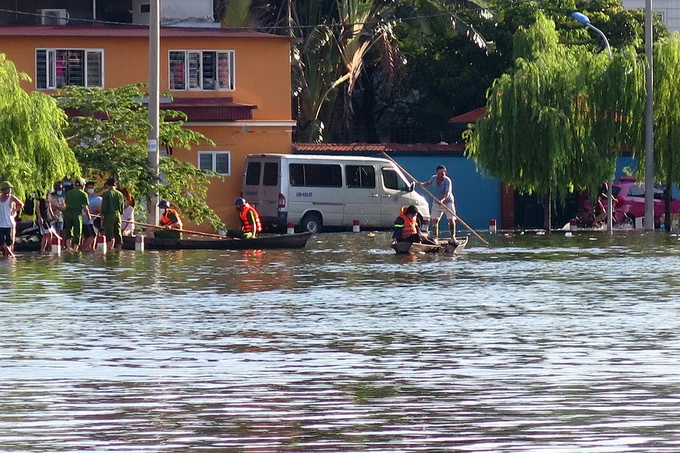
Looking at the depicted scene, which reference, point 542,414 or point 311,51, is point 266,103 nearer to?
point 311,51

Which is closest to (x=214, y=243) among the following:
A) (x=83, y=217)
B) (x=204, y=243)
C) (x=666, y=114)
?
(x=204, y=243)

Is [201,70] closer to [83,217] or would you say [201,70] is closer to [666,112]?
[666,112]

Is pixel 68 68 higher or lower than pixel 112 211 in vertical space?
higher

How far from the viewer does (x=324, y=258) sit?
105 feet

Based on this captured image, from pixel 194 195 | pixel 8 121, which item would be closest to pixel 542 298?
pixel 8 121

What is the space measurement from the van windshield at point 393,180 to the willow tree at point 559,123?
8.44 ft

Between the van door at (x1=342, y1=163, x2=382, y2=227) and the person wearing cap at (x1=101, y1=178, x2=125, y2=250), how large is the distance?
40.0 ft

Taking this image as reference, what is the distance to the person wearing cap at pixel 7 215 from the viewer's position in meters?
30.8

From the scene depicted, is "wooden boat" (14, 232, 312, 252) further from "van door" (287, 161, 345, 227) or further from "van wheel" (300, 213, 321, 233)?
"van wheel" (300, 213, 321, 233)

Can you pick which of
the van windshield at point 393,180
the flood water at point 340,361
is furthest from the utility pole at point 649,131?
the flood water at point 340,361

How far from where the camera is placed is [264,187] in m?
45.0

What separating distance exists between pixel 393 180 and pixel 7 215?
1676 centimetres

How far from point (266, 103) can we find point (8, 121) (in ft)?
51.9

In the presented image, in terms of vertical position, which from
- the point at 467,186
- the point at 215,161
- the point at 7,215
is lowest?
the point at 7,215
